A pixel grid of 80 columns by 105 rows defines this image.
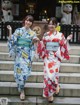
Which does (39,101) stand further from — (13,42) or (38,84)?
(13,42)

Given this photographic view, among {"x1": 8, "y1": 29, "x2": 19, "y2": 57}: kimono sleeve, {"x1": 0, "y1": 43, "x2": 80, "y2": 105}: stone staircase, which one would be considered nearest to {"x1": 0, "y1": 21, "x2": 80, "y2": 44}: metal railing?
{"x1": 0, "y1": 43, "x2": 80, "y2": 105}: stone staircase

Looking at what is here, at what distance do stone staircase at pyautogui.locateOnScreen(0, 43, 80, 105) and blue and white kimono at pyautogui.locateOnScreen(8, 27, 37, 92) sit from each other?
38cm

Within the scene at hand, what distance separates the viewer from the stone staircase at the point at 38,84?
6.78 meters

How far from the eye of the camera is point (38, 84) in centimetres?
734

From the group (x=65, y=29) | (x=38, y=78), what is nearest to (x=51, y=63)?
(x=38, y=78)

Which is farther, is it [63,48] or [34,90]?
[34,90]

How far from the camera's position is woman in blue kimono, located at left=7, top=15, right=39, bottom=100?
6.64 meters

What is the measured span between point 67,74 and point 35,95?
112 centimetres

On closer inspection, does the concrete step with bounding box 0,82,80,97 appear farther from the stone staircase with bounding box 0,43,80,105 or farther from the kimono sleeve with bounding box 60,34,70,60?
the kimono sleeve with bounding box 60,34,70,60

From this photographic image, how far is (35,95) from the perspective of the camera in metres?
7.04

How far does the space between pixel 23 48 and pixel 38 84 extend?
3.59 ft

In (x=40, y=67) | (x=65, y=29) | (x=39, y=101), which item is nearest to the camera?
(x=39, y=101)

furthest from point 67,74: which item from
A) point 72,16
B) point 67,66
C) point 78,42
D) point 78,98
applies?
point 72,16

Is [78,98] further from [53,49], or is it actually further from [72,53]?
[72,53]
